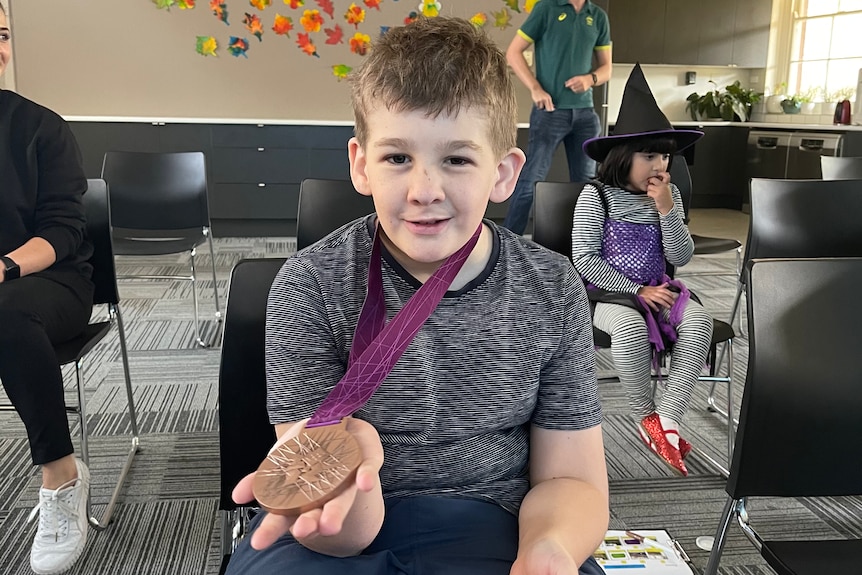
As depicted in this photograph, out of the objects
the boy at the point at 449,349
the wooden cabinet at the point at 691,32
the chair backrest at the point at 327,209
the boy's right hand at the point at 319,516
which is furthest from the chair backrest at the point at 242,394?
the wooden cabinet at the point at 691,32

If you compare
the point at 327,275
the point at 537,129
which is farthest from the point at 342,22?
the point at 327,275

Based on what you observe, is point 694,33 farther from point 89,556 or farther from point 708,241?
point 89,556

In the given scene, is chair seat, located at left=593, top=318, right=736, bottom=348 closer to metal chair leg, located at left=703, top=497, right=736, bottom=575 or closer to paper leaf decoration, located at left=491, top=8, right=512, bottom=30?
metal chair leg, located at left=703, top=497, right=736, bottom=575

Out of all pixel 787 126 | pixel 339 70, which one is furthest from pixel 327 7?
pixel 787 126

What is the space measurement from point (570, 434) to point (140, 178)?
118 inches

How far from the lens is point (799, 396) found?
3.53 feet

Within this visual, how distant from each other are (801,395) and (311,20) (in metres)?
5.39

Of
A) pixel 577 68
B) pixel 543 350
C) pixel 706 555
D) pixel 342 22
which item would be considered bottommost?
pixel 706 555

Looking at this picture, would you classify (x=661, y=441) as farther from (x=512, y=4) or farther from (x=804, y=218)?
(x=512, y=4)

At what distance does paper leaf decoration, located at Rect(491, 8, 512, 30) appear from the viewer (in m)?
5.80

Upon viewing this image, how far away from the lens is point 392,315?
85cm

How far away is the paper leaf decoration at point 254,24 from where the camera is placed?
5637mm

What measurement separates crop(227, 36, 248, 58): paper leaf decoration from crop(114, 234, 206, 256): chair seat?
9.44ft

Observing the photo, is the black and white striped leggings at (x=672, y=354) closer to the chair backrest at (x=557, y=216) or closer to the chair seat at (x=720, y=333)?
the chair seat at (x=720, y=333)
